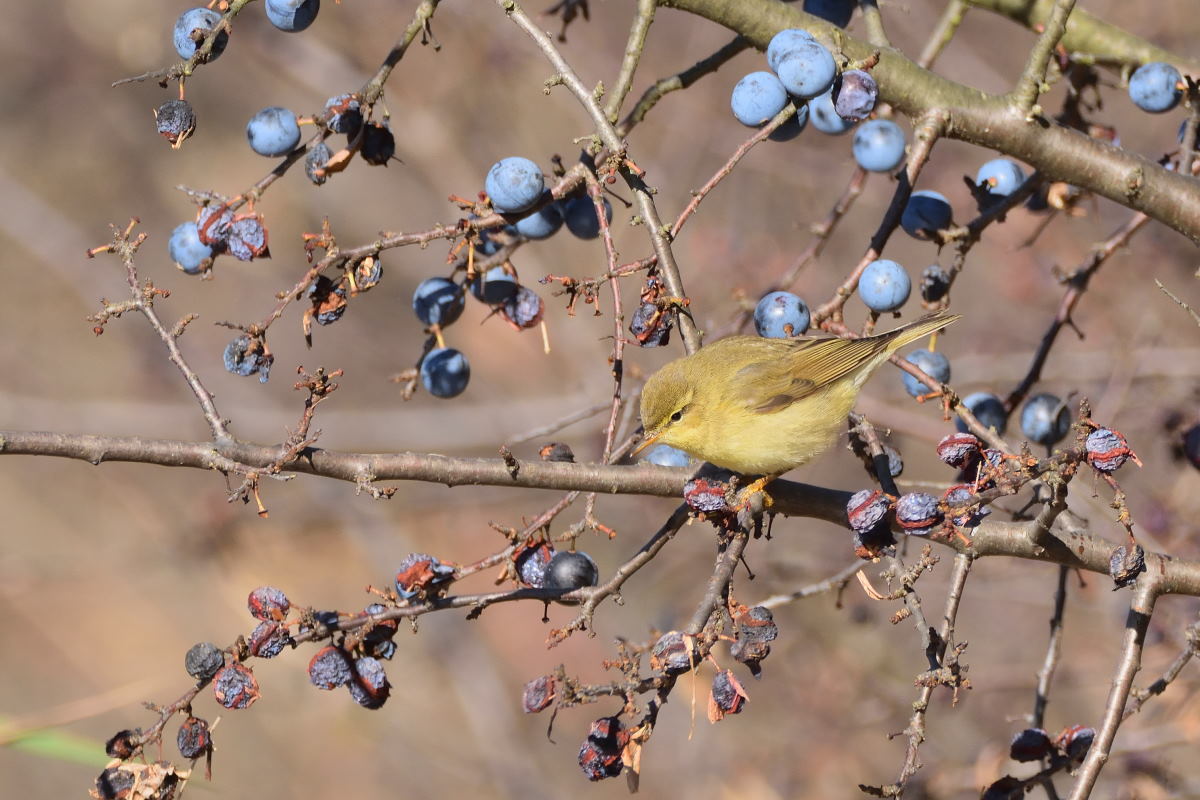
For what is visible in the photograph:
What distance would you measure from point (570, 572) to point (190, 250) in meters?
1.32

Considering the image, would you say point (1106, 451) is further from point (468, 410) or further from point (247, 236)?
point (468, 410)

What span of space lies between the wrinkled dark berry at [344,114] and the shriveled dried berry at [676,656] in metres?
1.51

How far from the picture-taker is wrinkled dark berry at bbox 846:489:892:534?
2.32m

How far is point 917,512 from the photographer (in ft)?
7.39

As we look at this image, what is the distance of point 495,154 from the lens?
292 inches

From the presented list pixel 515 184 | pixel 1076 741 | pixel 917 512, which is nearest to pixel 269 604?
pixel 515 184

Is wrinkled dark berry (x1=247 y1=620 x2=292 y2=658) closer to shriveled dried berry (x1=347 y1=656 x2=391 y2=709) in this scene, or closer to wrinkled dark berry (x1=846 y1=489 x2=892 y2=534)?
shriveled dried berry (x1=347 y1=656 x2=391 y2=709)

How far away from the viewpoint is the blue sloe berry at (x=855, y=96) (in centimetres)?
275

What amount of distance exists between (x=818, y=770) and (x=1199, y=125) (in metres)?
4.26

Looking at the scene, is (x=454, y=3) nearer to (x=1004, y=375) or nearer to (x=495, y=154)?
(x=495, y=154)

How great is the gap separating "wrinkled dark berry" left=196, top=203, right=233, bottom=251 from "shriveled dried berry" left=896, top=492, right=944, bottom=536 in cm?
174

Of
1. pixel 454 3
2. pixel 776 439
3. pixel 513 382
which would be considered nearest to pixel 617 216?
pixel 513 382

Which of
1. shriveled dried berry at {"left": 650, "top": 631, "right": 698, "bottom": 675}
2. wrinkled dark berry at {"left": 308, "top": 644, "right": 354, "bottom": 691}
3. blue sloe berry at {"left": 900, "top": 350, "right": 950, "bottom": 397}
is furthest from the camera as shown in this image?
blue sloe berry at {"left": 900, "top": 350, "right": 950, "bottom": 397}

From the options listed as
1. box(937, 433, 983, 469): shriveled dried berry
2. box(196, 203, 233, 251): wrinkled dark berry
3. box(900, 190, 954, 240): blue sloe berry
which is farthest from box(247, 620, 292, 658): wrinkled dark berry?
box(900, 190, 954, 240): blue sloe berry
